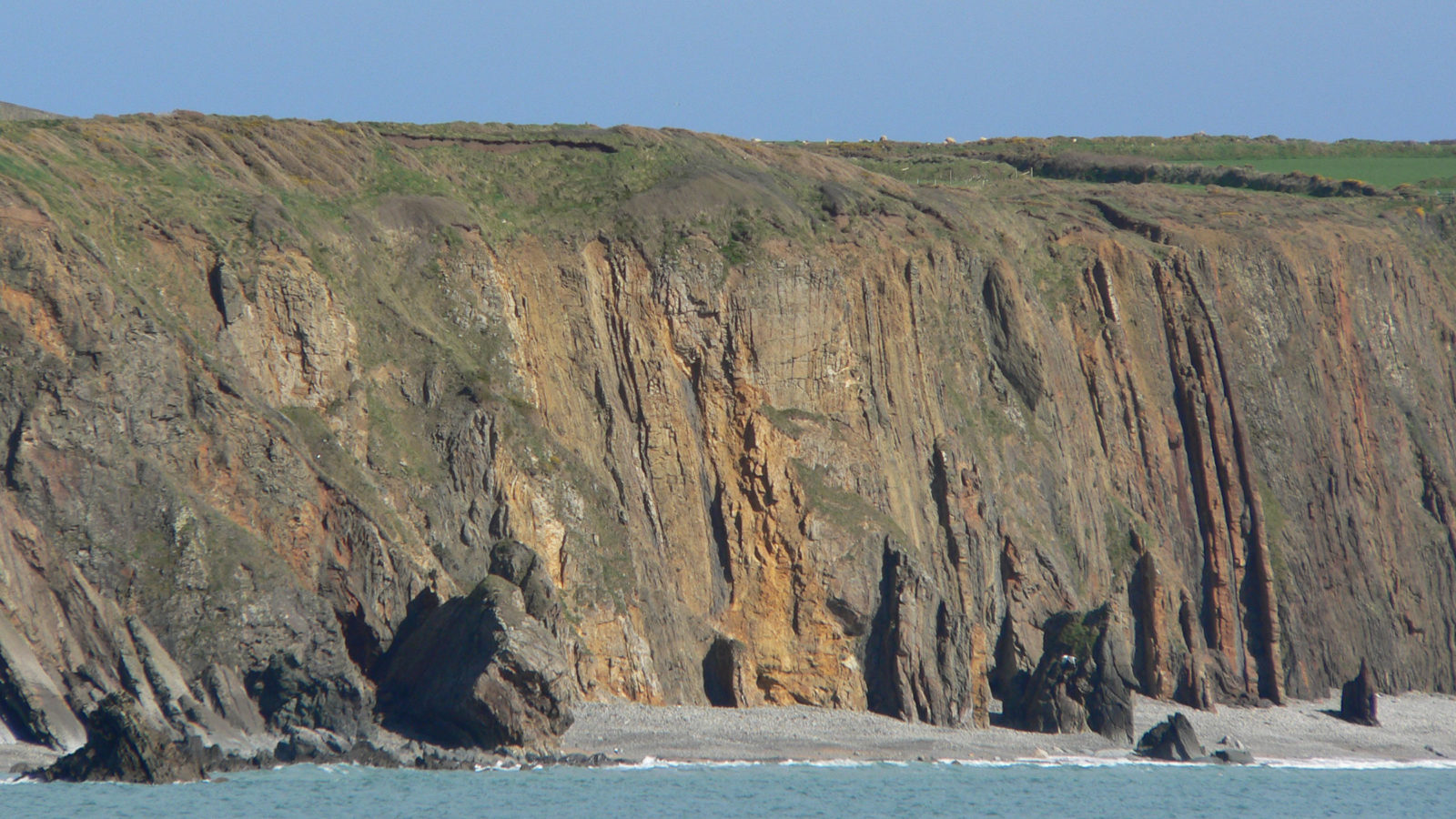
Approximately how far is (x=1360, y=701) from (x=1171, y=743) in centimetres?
1105

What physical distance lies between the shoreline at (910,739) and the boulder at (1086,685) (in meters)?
0.47

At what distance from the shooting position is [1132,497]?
2144 inches

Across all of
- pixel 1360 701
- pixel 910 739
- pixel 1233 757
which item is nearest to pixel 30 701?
pixel 910 739

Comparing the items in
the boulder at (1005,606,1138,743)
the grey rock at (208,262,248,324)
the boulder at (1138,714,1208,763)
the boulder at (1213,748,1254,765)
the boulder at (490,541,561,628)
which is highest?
the grey rock at (208,262,248,324)

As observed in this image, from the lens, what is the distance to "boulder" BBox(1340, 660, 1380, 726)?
5150 centimetres

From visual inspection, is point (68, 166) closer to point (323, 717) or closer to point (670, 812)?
point (323, 717)

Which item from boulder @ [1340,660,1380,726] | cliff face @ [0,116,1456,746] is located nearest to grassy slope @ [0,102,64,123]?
cliff face @ [0,116,1456,746]

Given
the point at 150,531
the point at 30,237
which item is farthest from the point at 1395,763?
the point at 30,237

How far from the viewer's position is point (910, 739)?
41.3 m

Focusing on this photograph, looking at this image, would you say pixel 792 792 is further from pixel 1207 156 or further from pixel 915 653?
pixel 1207 156

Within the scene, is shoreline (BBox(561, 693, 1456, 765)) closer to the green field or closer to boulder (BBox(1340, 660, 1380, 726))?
boulder (BBox(1340, 660, 1380, 726))

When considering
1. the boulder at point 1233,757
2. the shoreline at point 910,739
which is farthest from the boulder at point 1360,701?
the boulder at point 1233,757

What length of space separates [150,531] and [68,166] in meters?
10.9

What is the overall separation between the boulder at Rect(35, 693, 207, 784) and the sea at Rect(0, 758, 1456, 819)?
222 mm
